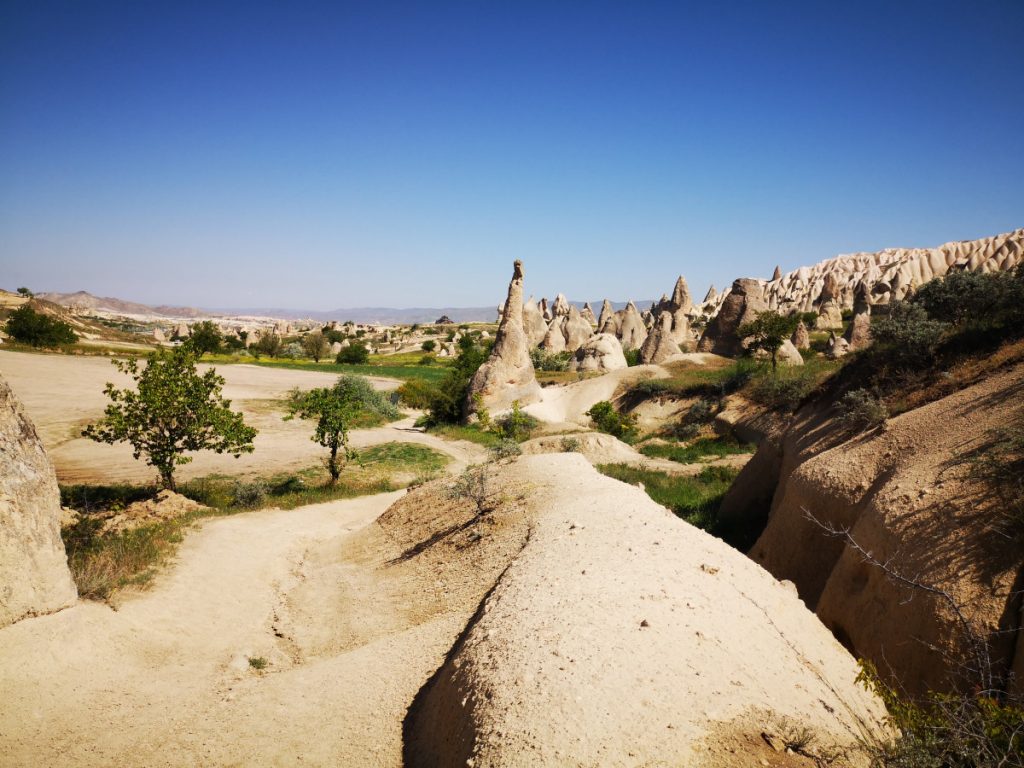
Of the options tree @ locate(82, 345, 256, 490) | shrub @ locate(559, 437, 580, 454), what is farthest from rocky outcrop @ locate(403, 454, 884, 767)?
shrub @ locate(559, 437, 580, 454)

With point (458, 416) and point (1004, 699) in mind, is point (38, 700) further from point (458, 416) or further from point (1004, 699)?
point (458, 416)

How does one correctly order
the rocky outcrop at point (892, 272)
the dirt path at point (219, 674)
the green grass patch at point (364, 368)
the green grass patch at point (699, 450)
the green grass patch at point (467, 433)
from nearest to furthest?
1. the dirt path at point (219, 674)
2. the green grass patch at point (699, 450)
3. the green grass patch at point (467, 433)
4. the green grass patch at point (364, 368)
5. the rocky outcrop at point (892, 272)

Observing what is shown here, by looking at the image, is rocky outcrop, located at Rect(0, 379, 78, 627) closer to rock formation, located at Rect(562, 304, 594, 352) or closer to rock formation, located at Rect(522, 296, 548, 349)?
rock formation, located at Rect(522, 296, 548, 349)

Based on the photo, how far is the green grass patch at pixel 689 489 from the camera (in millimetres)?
13337

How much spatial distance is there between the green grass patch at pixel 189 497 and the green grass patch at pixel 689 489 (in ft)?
22.5

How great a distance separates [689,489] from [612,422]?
11.7 meters

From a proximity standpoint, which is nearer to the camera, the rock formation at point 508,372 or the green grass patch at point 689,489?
the green grass patch at point 689,489

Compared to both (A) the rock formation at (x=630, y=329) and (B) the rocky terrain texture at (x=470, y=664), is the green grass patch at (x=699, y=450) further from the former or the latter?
(A) the rock formation at (x=630, y=329)

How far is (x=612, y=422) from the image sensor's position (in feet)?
87.9

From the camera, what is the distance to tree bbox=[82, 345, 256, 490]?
1250cm

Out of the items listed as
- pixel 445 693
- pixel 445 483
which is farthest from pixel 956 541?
pixel 445 483

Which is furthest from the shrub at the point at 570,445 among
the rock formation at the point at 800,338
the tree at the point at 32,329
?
the tree at the point at 32,329

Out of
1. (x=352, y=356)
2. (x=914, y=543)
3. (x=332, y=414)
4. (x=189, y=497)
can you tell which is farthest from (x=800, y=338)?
(x=352, y=356)

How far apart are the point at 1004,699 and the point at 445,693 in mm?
5222
